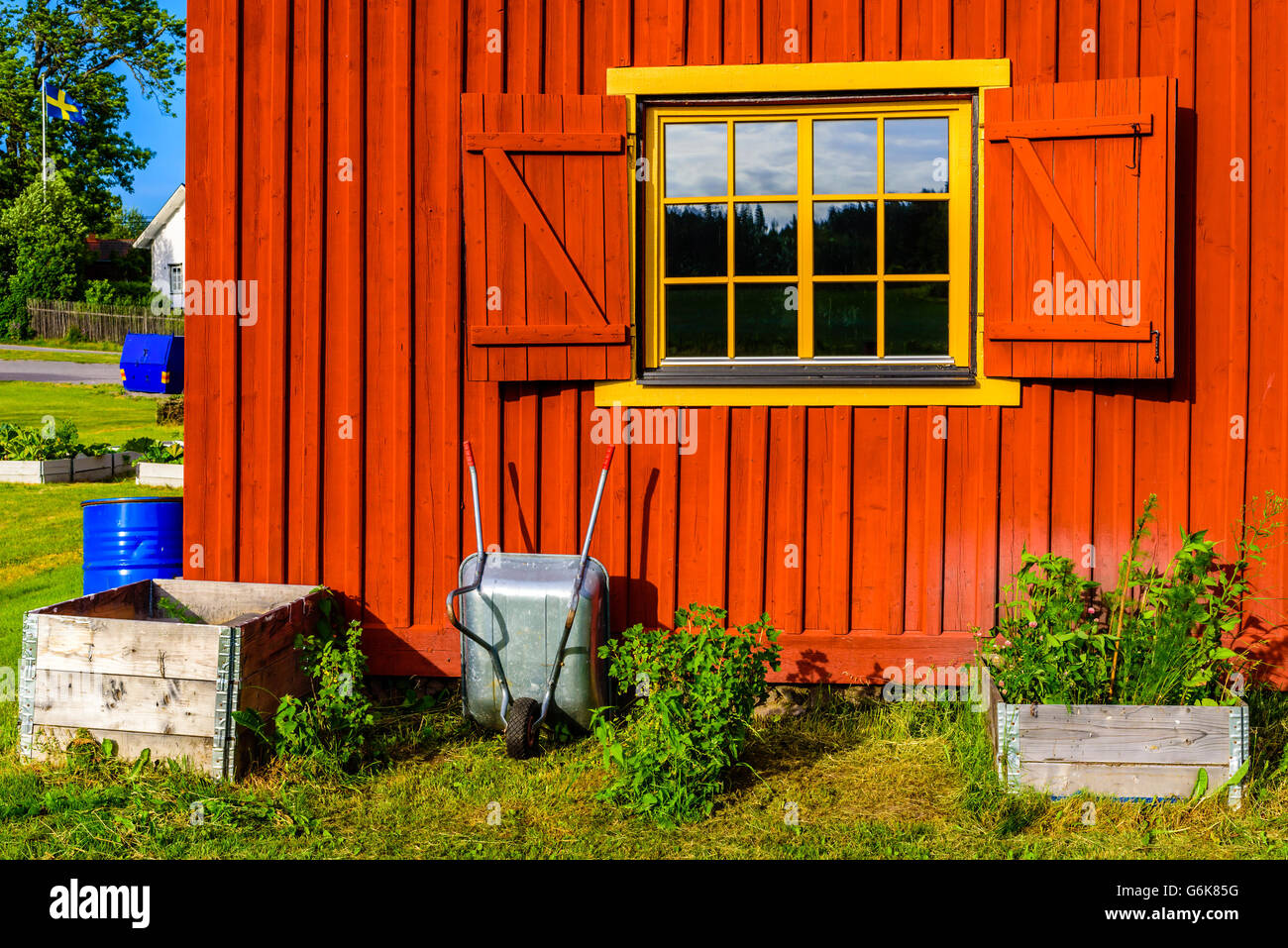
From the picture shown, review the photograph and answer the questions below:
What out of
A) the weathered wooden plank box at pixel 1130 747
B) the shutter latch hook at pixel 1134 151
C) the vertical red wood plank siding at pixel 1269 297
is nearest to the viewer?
the weathered wooden plank box at pixel 1130 747

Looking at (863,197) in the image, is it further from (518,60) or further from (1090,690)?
(1090,690)

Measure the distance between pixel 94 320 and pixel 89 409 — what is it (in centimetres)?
1686

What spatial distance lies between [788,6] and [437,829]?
3712mm

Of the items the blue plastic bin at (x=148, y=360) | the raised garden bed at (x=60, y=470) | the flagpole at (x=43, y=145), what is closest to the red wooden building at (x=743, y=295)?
the raised garden bed at (x=60, y=470)

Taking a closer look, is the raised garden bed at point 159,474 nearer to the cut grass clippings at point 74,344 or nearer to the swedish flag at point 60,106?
the cut grass clippings at point 74,344

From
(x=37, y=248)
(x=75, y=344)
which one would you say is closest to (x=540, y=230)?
(x=75, y=344)

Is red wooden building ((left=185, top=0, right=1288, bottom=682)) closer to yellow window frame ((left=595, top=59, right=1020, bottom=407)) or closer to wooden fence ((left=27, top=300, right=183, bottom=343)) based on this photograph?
yellow window frame ((left=595, top=59, right=1020, bottom=407))

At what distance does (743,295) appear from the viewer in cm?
513

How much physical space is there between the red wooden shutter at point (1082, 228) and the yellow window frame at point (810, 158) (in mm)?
129

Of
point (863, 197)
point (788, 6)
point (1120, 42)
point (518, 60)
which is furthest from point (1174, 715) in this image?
point (518, 60)

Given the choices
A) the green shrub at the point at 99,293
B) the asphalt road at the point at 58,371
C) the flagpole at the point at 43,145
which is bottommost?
the asphalt road at the point at 58,371

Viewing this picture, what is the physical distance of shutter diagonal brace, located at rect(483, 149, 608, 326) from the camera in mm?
4996

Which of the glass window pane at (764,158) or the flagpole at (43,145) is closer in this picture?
the glass window pane at (764,158)

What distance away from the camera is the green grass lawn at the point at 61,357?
95.2ft
